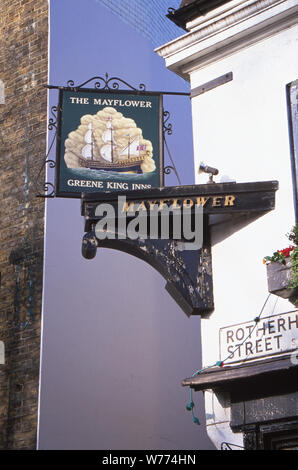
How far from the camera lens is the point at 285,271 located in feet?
21.9

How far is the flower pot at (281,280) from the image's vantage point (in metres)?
6.61

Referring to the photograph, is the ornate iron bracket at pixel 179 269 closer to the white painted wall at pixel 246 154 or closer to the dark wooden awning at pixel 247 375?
the white painted wall at pixel 246 154

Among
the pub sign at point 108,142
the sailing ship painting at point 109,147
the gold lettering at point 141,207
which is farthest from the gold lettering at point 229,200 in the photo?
the sailing ship painting at point 109,147

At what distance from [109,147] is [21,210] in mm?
3206

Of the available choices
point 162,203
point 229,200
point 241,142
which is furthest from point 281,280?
point 241,142

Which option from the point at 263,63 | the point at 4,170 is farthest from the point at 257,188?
the point at 4,170

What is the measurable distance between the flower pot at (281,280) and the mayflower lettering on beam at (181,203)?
873 millimetres

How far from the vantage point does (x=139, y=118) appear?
8781mm

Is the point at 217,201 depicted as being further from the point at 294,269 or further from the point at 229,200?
the point at 294,269

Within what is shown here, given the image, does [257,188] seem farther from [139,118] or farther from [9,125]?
[9,125]

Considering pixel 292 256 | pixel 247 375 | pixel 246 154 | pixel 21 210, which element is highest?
pixel 21 210

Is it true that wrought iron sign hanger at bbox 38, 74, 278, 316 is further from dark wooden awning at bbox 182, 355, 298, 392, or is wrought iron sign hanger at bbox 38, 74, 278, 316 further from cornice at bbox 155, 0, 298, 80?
cornice at bbox 155, 0, 298, 80

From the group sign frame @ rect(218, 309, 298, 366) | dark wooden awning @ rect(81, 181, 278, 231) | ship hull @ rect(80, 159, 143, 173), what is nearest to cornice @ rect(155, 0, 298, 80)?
ship hull @ rect(80, 159, 143, 173)
